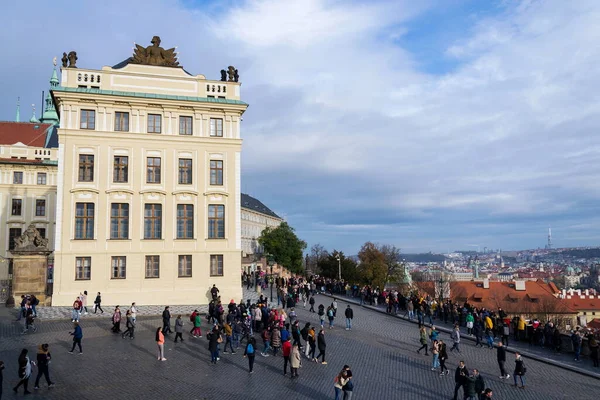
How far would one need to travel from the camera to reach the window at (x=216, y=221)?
36.9 metres

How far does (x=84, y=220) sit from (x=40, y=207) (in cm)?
2900

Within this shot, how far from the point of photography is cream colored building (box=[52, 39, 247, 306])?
3397 cm

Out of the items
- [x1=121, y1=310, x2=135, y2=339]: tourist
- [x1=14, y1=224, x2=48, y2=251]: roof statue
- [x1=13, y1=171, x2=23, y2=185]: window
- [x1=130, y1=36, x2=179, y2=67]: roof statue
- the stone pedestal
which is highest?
[x1=130, y1=36, x2=179, y2=67]: roof statue

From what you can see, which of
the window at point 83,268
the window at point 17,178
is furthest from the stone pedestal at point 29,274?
the window at point 17,178

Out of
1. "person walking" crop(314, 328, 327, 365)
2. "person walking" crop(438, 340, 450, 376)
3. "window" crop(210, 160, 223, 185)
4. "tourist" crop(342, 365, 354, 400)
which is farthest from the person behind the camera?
"window" crop(210, 160, 223, 185)

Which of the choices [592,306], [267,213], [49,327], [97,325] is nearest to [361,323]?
[97,325]

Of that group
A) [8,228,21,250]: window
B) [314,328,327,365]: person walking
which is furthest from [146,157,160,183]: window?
[8,228,21,250]: window

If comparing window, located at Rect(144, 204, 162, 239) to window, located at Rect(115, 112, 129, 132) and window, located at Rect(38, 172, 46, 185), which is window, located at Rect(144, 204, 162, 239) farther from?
window, located at Rect(38, 172, 46, 185)

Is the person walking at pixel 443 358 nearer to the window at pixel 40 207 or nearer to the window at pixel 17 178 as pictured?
the window at pixel 40 207

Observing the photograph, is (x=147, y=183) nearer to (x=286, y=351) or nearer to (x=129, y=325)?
(x=129, y=325)

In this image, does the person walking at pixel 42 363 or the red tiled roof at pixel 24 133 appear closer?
the person walking at pixel 42 363

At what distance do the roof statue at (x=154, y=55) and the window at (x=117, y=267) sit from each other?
1531cm

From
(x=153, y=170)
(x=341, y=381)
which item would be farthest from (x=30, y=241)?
(x=341, y=381)

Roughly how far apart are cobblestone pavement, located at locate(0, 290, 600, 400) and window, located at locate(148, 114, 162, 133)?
1653 cm
